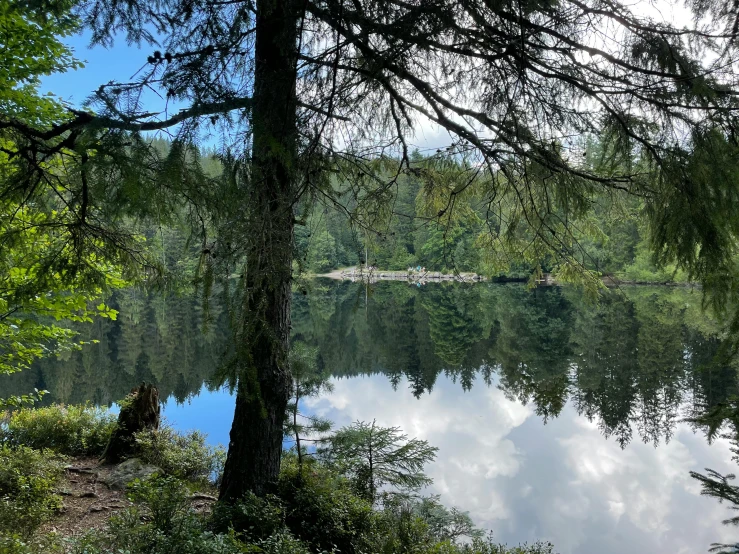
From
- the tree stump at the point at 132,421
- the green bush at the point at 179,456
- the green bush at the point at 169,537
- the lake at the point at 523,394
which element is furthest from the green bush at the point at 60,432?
the green bush at the point at 169,537

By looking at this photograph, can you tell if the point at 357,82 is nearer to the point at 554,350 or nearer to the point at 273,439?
the point at 273,439

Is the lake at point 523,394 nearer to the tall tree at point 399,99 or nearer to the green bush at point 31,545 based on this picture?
the tall tree at point 399,99

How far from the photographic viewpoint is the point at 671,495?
728 cm

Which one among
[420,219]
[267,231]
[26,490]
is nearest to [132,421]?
[26,490]

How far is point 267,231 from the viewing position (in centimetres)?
226

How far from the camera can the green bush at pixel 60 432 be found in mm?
5855

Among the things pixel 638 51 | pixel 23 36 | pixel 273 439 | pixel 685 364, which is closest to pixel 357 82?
pixel 638 51

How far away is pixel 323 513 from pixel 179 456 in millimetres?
2629

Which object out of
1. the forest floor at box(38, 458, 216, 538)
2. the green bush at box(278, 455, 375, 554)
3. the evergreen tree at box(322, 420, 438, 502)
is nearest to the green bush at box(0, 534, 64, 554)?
the forest floor at box(38, 458, 216, 538)

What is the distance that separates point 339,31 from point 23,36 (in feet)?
16.1

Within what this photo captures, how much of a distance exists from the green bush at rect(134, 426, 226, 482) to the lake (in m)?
1.96

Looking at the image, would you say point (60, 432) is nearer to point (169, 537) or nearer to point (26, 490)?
point (26, 490)

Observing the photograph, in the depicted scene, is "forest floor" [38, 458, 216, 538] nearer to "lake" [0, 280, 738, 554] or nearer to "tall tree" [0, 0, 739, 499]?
"lake" [0, 280, 738, 554]

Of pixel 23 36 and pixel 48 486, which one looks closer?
pixel 48 486
